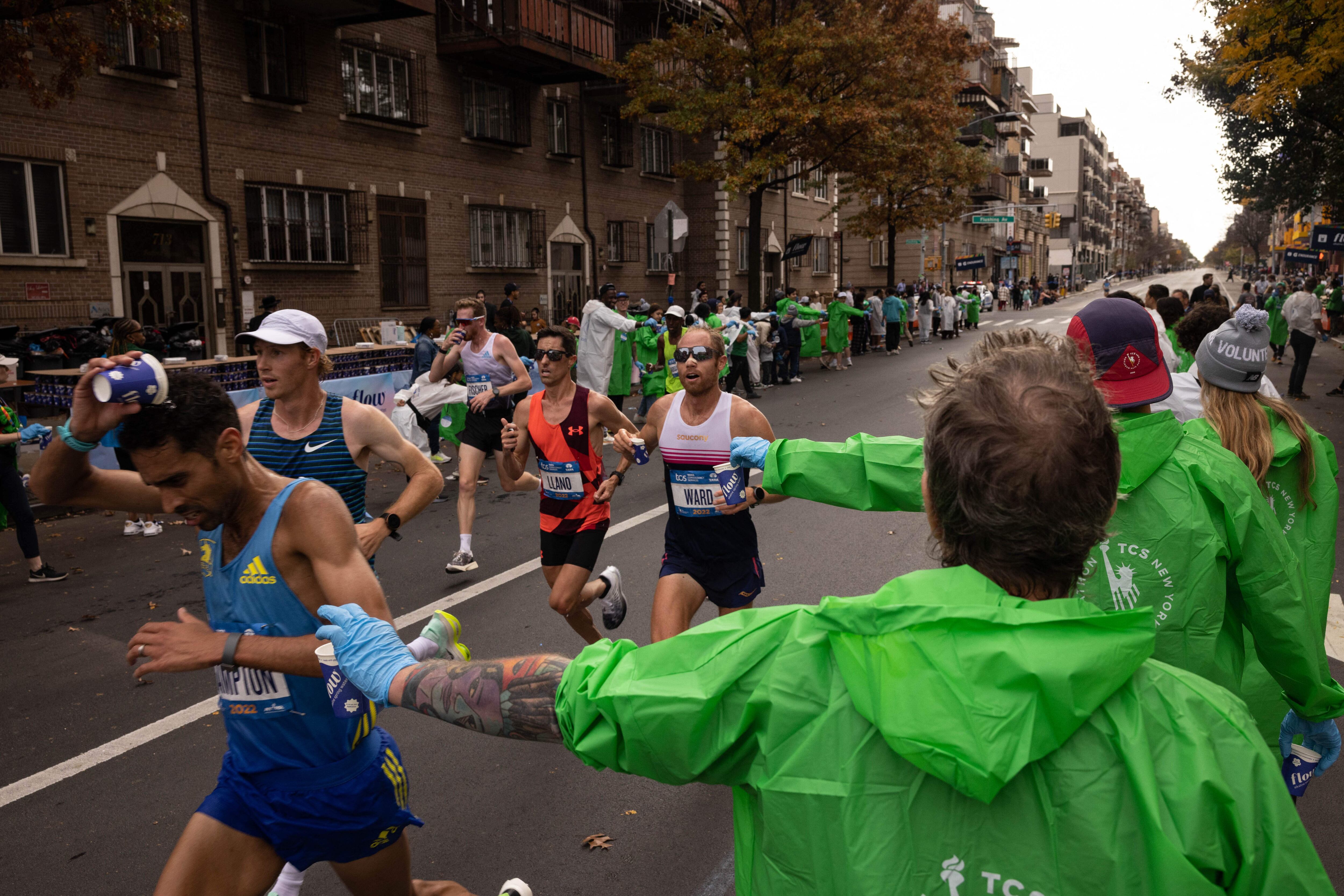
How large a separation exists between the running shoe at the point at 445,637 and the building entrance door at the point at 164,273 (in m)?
17.1

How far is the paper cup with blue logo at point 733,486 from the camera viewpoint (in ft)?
11.7

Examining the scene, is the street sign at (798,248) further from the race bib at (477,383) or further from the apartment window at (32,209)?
the race bib at (477,383)

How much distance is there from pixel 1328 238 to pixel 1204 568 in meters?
26.0

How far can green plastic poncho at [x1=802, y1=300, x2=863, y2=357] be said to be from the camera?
24250mm

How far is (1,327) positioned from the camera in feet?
45.5

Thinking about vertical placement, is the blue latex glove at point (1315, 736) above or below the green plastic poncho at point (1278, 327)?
below

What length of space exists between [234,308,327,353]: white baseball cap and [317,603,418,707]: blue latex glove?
6.95ft

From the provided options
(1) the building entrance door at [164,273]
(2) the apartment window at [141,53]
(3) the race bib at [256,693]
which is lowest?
(3) the race bib at [256,693]

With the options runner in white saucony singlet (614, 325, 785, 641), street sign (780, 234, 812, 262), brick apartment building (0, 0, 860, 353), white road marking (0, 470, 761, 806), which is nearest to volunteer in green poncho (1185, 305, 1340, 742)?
white road marking (0, 470, 761, 806)

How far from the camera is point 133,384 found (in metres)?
2.31

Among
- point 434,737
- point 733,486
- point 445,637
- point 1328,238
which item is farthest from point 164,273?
point 1328,238

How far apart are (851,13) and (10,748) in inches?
1030

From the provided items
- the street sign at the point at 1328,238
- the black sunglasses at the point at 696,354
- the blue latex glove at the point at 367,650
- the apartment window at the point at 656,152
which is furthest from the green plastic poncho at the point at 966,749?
the apartment window at the point at 656,152

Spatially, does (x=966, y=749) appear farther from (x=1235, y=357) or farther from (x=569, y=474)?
(x=569, y=474)
